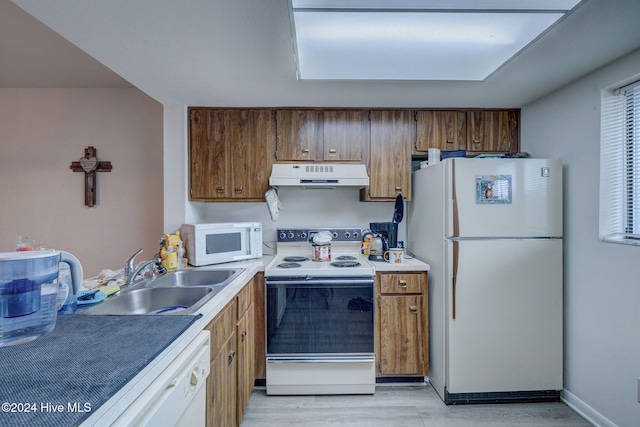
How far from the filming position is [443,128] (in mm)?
2328

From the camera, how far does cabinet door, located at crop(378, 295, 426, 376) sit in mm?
1979

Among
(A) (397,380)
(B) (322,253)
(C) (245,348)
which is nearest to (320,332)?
(C) (245,348)

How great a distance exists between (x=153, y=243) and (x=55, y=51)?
65.9 inches

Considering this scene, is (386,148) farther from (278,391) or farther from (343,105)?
(278,391)

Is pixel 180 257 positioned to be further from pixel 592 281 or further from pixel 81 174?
pixel 592 281

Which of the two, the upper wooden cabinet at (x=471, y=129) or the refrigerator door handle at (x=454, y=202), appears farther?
the upper wooden cabinet at (x=471, y=129)

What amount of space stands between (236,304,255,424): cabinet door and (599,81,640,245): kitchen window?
2.29 meters

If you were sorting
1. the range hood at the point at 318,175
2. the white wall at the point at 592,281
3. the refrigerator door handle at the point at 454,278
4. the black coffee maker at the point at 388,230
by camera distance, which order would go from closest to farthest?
the white wall at the point at 592,281 < the refrigerator door handle at the point at 454,278 < the range hood at the point at 318,175 < the black coffee maker at the point at 388,230

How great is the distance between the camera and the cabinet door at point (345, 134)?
232 cm

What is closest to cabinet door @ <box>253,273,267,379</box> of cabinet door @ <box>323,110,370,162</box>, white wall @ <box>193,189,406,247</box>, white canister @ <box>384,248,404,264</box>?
white wall @ <box>193,189,406,247</box>

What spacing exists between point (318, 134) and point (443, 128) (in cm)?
111

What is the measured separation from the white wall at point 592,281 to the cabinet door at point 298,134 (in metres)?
1.83

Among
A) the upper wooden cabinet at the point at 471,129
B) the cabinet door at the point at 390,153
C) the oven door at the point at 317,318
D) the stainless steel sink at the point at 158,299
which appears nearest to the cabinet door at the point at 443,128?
the upper wooden cabinet at the point at 471,129

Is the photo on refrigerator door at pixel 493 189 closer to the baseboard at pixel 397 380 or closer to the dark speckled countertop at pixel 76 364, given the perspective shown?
the baseboard at pixel 397 380
